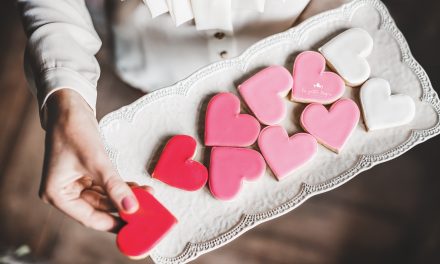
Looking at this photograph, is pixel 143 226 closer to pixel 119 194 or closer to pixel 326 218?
pixel 119 194

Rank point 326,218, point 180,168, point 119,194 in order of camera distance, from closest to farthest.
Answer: point 119,194 < point 180,168 < point 326,218

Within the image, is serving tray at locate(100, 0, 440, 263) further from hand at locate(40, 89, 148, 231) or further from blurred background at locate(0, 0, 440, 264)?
blurred background at locate(0, 0, 440, 264)

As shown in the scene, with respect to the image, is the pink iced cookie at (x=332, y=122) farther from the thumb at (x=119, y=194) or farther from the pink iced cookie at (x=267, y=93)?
the thumb at (x=119, y=194)

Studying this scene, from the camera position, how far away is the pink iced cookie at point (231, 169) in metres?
0.68

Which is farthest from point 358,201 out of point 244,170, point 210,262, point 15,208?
point 15,208

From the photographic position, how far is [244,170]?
2.28ft

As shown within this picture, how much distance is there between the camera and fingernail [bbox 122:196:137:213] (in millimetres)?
581

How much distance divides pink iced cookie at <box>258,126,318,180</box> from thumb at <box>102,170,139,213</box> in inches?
8.7

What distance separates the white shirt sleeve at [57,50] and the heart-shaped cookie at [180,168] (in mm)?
140

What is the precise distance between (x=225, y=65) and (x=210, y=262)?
23.0 inches

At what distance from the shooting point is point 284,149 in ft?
2.31

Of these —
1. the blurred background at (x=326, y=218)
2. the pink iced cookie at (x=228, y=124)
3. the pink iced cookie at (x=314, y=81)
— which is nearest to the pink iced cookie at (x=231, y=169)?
the pink iced cookie at (x=228, y=124)

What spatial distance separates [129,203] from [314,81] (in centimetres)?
36

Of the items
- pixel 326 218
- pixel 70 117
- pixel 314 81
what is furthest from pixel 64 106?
pixel 326 218
